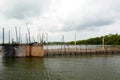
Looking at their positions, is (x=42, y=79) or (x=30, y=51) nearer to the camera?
(x=42, y=79)

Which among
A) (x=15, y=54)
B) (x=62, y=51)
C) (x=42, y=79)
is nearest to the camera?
(x=42, y=79)

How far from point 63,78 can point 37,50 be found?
4547 cm

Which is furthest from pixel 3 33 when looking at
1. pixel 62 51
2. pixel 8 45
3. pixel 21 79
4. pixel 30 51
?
pixel 21 79

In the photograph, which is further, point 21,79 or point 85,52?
point 85,52

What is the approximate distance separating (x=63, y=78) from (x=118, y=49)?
70.0m

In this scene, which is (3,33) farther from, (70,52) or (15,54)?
(70,52)

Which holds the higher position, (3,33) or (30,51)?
(3,33)

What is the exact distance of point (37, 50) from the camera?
83438mm

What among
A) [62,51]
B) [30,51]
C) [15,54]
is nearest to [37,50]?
[30,51]

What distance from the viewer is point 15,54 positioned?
83.2 m

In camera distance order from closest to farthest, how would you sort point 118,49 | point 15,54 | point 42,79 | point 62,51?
point 42,79 < point 15,54 < point 62,51 < point 118,49

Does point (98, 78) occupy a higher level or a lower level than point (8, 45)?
lower

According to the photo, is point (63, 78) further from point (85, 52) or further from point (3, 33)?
point (85, 52)

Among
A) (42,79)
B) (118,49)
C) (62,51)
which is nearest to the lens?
(42,79)
